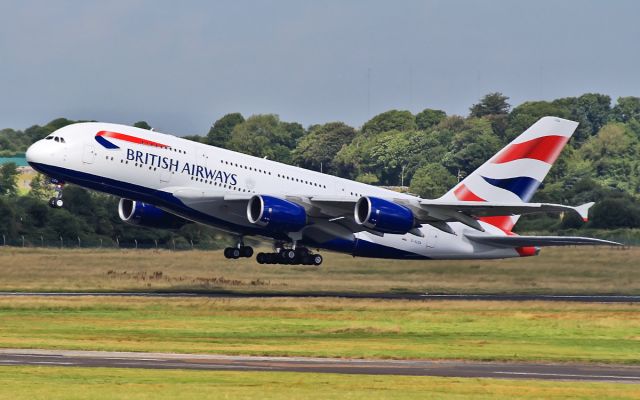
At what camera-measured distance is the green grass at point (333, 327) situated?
3644cm

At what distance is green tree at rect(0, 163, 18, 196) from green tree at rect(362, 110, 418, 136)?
67.4m

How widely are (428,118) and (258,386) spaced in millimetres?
146499

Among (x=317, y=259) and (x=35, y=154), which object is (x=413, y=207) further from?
(x=35, y=154)

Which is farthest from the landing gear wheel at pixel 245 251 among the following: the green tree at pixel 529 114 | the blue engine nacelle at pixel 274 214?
the green tree at pixel 529 114

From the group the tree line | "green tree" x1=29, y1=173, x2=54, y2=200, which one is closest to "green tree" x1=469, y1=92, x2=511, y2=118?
the tree line

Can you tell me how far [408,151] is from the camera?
142875 millimetres

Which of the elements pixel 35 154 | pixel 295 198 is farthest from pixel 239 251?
pixel 35 154

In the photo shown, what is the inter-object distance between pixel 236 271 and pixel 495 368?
29.3 metres

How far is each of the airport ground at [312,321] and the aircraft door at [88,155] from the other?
5.58m

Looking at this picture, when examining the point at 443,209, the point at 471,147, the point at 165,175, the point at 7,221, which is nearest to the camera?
the point at 165,175

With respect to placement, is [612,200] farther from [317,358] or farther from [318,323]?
[317,358]

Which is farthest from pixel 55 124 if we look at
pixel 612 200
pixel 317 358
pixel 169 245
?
pixel 317 358

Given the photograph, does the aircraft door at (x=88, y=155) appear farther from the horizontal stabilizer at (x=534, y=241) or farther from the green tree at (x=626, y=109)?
the green tree at (x=626, y=109)

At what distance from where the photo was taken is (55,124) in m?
124
